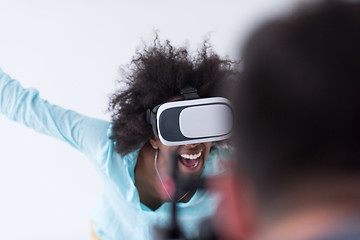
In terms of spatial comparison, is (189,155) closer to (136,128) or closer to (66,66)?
(136,128)

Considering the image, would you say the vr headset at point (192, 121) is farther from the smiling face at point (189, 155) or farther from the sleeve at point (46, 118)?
the sleeve at point (46, 118)

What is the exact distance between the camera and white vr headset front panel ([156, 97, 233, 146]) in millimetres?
620

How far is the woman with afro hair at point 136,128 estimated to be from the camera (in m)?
1.07

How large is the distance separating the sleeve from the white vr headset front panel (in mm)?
506

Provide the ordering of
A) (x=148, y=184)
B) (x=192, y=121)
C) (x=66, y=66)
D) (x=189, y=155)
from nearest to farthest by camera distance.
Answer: (x=192, y=121), (x=189, y=155), (x=148, y=184), (x=66, y=66)

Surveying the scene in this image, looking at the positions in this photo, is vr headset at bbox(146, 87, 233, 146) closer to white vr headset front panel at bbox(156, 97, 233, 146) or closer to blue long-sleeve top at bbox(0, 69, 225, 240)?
white vr headset front panel at bbox(156, 97, 233, 146)

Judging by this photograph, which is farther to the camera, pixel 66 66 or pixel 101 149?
pixel 66 66

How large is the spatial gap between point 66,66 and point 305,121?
156 centimetres

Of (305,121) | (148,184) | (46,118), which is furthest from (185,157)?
(305,121)

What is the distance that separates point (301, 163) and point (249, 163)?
0.09 feet

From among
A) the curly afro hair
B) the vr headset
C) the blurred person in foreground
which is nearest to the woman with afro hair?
the curly afro hair

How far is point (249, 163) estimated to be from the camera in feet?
0.84

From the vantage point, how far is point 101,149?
1.12 meters

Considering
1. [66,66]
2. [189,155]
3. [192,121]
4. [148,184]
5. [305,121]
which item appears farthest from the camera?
[66,66]
